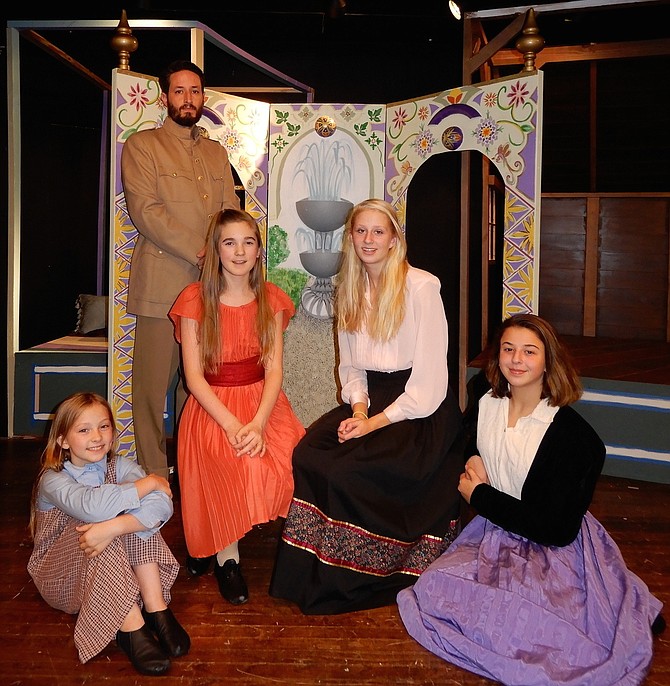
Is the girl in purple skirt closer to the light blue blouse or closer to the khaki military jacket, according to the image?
the light blue blouse

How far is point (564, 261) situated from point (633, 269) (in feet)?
1.85

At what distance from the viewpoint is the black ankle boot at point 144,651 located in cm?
199

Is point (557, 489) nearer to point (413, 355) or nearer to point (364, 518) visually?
point (364, 518)

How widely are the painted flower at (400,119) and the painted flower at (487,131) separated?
0.41 metres

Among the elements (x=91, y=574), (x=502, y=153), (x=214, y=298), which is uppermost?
(x=502, y=153)

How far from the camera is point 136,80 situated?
11.5ft

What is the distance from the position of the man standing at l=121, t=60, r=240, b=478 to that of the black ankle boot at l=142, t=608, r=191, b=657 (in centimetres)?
121

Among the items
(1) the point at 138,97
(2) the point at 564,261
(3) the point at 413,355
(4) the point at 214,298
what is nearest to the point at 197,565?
(4) the point at 214,298

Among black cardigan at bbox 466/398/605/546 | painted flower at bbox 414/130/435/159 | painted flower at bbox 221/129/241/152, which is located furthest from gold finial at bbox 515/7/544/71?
black cardigan at bbox 466/398/605/546

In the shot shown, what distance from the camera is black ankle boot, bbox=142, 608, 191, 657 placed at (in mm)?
2080

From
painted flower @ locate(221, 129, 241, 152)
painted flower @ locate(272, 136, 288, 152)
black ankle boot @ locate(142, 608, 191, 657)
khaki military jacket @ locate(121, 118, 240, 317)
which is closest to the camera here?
black ankle boot @ locate(142, 608, 191, 657)

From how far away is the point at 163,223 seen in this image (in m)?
3.14

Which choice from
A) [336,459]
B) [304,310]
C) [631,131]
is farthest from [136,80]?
[631,131]

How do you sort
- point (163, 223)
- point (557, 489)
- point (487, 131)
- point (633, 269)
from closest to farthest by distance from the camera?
1. point (557, 489)
2. point (163, 223)
3. point (487, 131)
4. point (633, 269)
